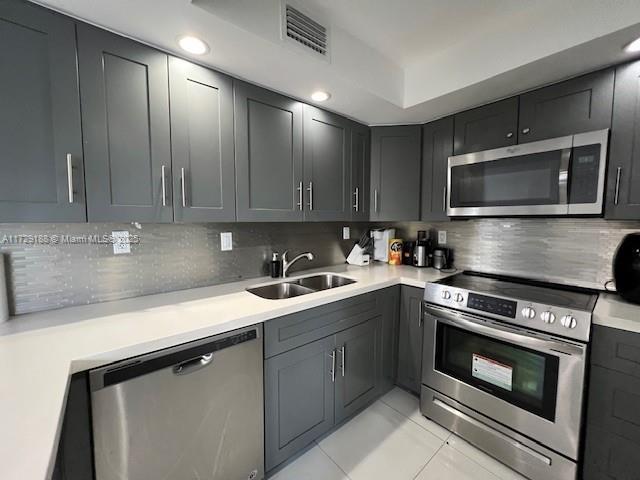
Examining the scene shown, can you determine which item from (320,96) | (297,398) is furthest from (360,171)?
(297,398)

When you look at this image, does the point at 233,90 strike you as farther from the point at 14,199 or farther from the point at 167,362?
the point at 167,362

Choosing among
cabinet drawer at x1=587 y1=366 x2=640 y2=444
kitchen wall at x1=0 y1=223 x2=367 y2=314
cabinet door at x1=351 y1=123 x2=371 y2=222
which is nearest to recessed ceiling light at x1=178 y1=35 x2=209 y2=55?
kitchen wall at x1=0 y1=223 x2=367 y2=314

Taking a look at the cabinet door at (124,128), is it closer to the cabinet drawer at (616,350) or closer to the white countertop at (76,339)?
the white countertop at (76,339)

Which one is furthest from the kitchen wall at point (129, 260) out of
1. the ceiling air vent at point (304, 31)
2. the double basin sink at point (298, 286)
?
the ceiling air vent at point (304, 31)

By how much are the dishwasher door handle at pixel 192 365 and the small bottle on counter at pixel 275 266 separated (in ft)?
2.89

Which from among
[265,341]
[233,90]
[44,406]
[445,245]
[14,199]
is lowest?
[265,341]

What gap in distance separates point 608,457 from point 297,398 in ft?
4.86

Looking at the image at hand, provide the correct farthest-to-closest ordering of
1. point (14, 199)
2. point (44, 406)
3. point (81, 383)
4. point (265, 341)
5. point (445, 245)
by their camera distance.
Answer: point (445, 245)
point (265, 341)
point (14, 199)
point (81, 383)
point (44, 406)

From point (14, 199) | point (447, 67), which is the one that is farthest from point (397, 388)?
point (14, 199)

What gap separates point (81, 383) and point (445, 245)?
2.50m

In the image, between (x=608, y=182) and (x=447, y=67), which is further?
(x=447, y=67)

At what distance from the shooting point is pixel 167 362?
1007 millimetres

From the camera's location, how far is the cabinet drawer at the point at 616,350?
1127 mm

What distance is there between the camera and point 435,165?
2.14 meters
